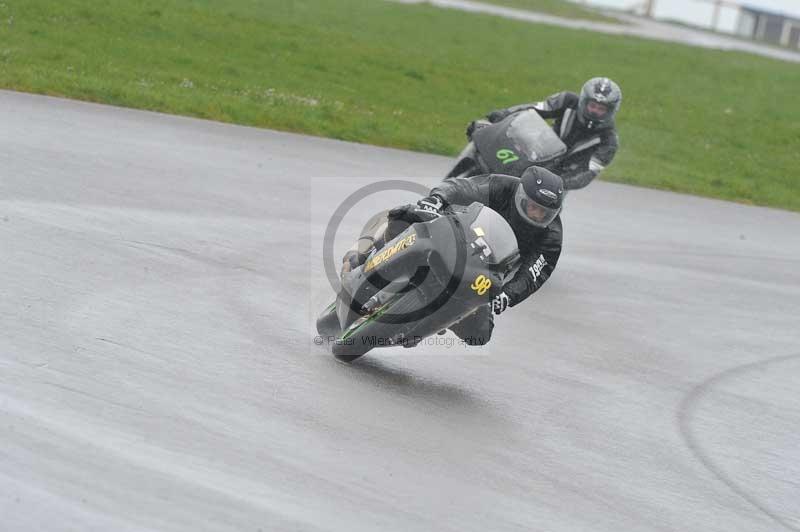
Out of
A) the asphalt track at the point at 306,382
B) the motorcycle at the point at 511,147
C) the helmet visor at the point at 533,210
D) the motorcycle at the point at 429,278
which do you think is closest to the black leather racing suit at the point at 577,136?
the motorcycle at the point at 511,147

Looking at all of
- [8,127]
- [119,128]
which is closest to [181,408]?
[8,127]

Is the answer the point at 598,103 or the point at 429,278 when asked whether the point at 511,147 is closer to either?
the point at 598,103

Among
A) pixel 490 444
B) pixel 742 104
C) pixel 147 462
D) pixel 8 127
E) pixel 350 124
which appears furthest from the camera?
pixel 742 104

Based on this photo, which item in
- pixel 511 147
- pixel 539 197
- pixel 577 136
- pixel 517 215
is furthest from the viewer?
pixel 577 136

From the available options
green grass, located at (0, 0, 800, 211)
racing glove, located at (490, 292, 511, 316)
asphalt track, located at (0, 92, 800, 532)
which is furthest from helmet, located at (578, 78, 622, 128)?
green grass, located at (0, 0, 800, 211)

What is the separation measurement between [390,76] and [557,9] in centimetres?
1865

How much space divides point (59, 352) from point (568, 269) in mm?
6178

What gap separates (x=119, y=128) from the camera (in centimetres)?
1333

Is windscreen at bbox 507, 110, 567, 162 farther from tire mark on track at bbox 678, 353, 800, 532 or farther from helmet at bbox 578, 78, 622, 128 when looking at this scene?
tire mark on track at bbox 678, 353, 800, 532

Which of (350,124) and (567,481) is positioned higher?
(567,481)

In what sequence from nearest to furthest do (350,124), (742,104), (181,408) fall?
(181,408)
(350,124)
(742,104)

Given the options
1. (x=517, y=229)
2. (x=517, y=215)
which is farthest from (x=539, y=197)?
(x=517, y=229)

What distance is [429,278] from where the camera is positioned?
6.56m

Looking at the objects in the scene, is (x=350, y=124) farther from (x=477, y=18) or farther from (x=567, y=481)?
(x=477, y=18)
